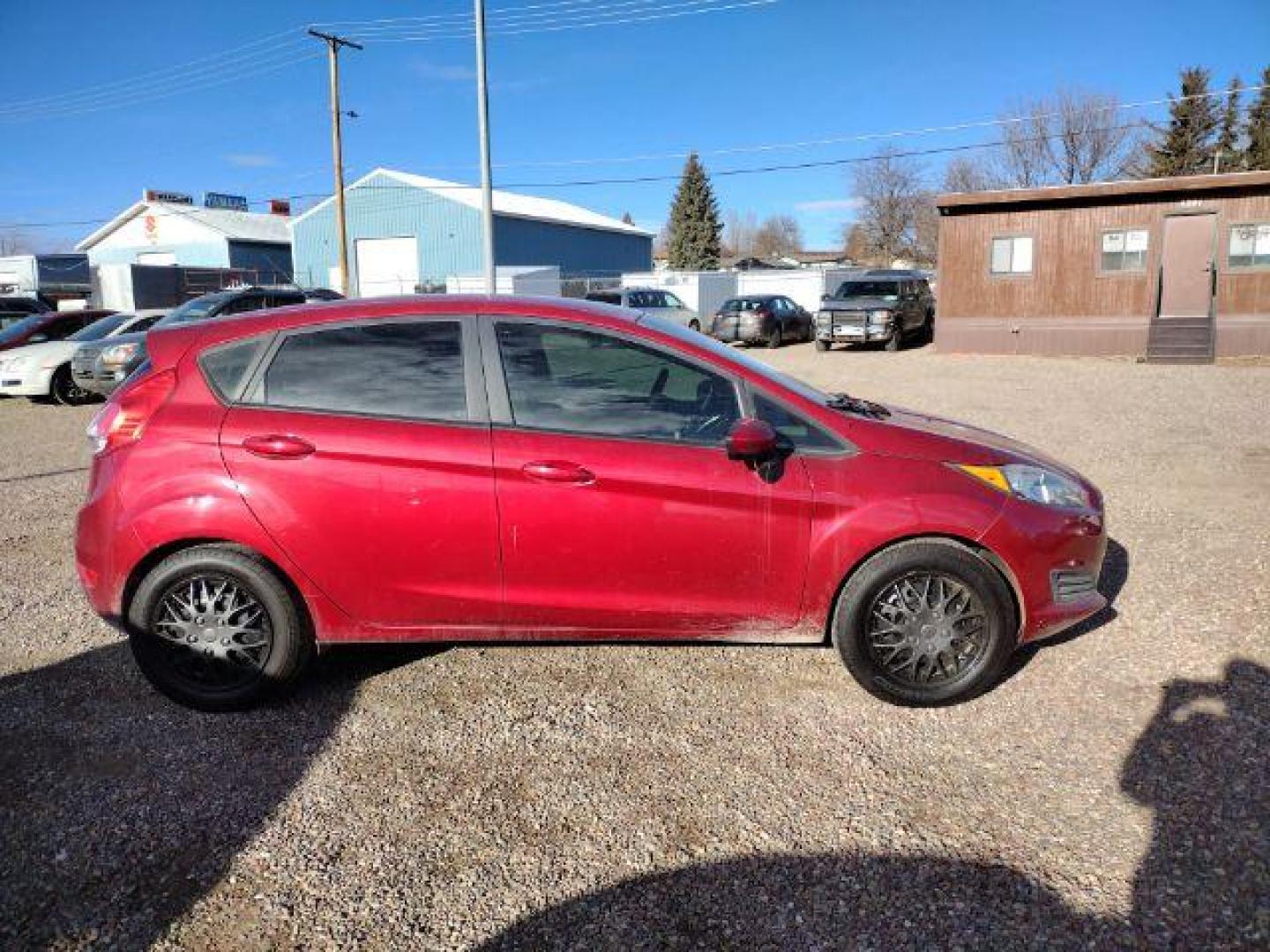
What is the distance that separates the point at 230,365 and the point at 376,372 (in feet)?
1.93

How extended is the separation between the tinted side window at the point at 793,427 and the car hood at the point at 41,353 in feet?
46.8

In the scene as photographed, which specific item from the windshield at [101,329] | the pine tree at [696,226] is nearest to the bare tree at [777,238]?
the pine tree at [696,226]

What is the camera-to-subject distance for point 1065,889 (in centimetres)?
257

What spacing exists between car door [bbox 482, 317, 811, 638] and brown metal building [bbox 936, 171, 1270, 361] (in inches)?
720

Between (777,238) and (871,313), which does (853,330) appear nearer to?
(871,313)

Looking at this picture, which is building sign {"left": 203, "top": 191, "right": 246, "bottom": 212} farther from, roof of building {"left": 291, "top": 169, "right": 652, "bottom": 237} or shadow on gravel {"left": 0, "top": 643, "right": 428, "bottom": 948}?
shadow on gravel {"left": 0, "top": 643, "right": 428, "bottom": 948}

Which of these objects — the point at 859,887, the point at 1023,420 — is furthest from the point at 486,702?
the point at 1023,420

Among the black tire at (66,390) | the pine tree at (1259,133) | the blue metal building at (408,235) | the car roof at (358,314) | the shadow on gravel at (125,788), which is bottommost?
the shadow on gravel at (125,788)

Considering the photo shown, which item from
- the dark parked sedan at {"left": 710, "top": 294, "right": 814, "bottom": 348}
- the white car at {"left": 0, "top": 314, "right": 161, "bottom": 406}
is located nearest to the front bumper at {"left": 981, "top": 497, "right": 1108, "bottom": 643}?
the white car at {"left": 0, "top": 314, "right": 161, "bottom": 406}

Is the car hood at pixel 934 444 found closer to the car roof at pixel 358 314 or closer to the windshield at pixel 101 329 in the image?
the car roof at pixel 358 314

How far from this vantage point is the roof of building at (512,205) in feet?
136

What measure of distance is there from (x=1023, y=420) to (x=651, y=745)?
9.11 meters

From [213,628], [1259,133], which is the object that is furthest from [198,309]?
[1259,133]

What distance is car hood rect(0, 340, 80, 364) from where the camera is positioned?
46.4 feet
